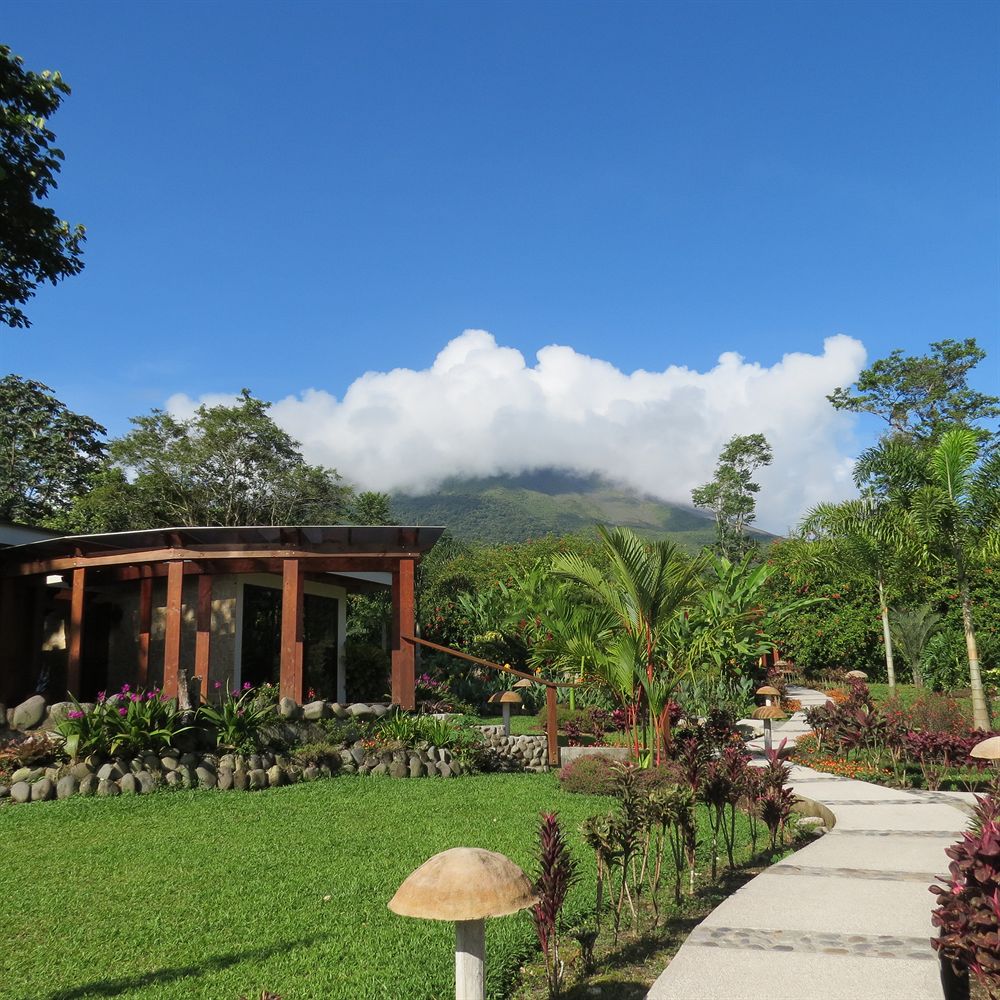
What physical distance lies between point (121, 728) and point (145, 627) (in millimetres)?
5155

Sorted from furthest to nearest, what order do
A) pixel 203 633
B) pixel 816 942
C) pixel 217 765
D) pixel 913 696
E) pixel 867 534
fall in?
pixel 913 696, pixel 867 534, pixel 203 633, pixel 217 765, pixel 816 942

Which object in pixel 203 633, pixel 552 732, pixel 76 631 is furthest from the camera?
pixel 76 631

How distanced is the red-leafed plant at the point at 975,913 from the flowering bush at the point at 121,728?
8.20 m

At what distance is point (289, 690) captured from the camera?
11344 mm

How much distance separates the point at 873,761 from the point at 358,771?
23.0 ft

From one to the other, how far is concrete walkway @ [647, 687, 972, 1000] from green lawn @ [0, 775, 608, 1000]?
955mm

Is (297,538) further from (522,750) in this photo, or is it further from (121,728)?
(522,750)

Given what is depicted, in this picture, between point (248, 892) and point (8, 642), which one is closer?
point (248, 892)

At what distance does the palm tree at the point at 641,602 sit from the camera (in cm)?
938

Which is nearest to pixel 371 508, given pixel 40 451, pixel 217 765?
pixel 40 451

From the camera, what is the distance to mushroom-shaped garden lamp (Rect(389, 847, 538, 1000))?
2662mm

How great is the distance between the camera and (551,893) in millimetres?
3709

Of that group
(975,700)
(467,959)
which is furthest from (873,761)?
(467,959)

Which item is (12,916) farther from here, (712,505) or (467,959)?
(712,505)
